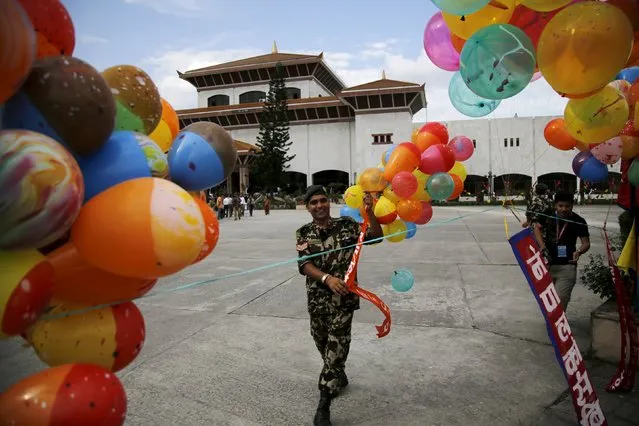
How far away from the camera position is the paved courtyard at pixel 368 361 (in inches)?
116

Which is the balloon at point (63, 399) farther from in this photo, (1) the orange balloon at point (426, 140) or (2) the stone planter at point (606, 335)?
(2) the stone planter at point (606, 335)

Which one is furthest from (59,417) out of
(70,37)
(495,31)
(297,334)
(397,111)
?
(397,111)

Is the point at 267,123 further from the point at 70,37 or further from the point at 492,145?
the point at 70,37

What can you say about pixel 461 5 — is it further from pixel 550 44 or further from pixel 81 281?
pixel 81 281

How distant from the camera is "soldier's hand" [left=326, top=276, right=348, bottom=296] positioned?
2721 millimetres

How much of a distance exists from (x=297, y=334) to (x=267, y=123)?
34356mm

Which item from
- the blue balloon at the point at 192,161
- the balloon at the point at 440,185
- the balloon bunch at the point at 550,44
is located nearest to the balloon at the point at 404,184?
the balloon at the point at 440,185

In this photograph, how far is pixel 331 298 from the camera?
9.52 ft

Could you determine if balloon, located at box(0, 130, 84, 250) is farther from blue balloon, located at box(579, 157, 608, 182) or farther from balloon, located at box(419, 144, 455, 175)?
blue balloon, located at box(579, 157, 608, 182)

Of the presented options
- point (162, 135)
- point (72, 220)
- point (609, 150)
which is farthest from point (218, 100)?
point (72, 220)

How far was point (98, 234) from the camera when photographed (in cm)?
129

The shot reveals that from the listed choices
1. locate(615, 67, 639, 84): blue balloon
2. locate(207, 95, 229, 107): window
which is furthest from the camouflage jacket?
locate(207, 95, 229, 107): window

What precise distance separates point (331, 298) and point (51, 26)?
209cm

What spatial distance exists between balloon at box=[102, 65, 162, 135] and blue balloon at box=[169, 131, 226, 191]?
0.49 ft
